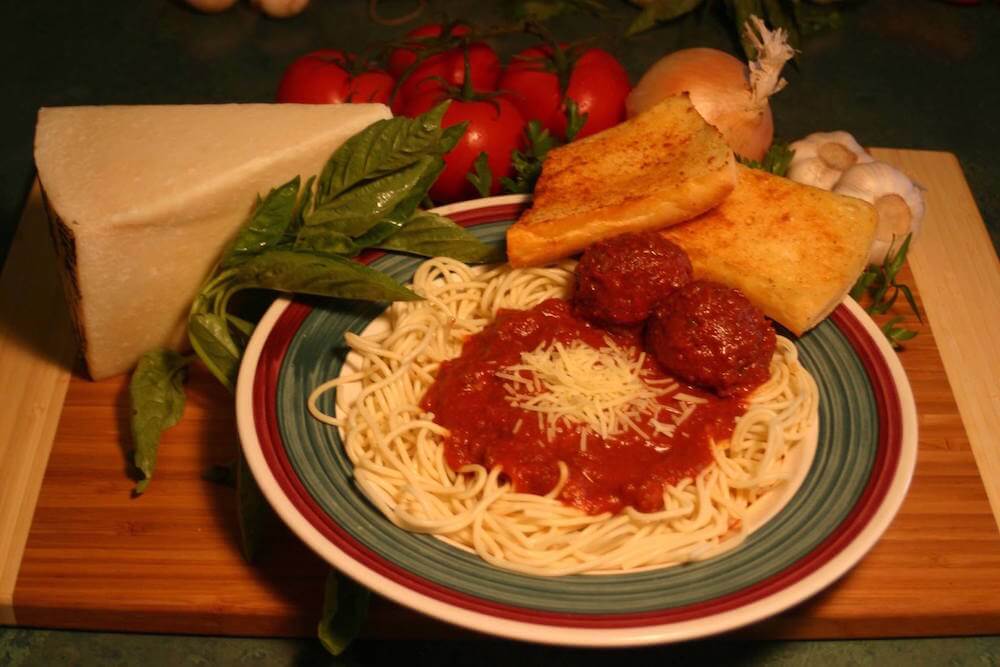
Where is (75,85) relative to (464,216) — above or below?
below

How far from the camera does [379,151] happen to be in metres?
4.12

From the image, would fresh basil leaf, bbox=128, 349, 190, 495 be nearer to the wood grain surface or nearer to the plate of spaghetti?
the wood grain surface

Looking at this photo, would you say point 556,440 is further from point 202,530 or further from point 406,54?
point 406,54

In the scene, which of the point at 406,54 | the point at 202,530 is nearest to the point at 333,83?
the point at 406,54

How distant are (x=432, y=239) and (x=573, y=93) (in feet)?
4.94

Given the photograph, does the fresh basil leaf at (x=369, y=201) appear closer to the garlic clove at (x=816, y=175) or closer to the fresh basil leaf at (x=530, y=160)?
the fresh basil leaf at (x=530, y=160)

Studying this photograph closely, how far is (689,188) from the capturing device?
12.9ft

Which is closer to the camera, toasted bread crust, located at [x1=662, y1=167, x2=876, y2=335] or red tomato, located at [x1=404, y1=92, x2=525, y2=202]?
toasted bread crust, located at [x1=662, y1=167, x2=876, y2=335]

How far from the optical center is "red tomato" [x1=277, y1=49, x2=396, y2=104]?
5379mm

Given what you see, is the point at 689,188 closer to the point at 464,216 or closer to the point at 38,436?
the point at 464,216

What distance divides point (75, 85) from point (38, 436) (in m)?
3.12

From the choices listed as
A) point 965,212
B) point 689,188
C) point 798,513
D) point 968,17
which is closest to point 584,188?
point 689,188

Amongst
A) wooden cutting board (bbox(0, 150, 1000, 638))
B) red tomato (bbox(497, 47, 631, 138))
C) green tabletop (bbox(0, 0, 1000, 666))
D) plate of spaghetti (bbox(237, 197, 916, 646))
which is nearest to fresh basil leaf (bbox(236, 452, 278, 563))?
wooden cutting board (bbox(0, 150, 1000, 638))

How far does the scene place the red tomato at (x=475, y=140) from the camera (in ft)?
16.4
